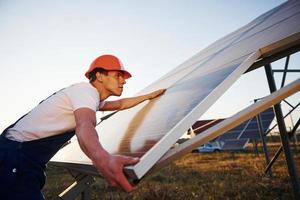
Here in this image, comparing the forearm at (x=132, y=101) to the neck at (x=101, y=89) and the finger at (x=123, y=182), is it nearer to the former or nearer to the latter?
the neck at (x=101, y=89)

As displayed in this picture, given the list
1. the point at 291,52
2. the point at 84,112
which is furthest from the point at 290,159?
the point at 84,112

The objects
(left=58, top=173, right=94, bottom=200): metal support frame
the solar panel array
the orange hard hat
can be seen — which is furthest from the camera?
the solar panel array

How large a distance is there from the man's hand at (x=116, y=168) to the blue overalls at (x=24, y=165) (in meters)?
0.93

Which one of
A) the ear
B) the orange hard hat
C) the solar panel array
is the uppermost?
the orange hard hat

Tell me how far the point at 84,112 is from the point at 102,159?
1.33 ft

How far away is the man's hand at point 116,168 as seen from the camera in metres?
1.23

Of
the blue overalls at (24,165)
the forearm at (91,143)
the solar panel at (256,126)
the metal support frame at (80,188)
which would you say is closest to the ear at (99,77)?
the blue overalls at (24,165)

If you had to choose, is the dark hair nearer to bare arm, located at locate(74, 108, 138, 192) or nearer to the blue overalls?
the blue overalls

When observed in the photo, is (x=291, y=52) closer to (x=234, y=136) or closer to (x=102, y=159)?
(x=102, y=159)

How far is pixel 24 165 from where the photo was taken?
1914 millimetres

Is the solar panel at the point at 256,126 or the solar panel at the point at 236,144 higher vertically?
the solar panel at the point at 256,126

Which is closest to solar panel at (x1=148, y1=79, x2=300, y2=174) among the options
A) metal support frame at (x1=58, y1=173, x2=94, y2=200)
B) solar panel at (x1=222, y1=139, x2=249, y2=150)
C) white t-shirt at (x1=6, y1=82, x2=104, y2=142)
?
white t-shirt at (x1=6, y1=82, x2=104, y2=142)

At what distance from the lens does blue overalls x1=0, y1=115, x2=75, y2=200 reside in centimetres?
182

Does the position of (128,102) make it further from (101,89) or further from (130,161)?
(130,161)
